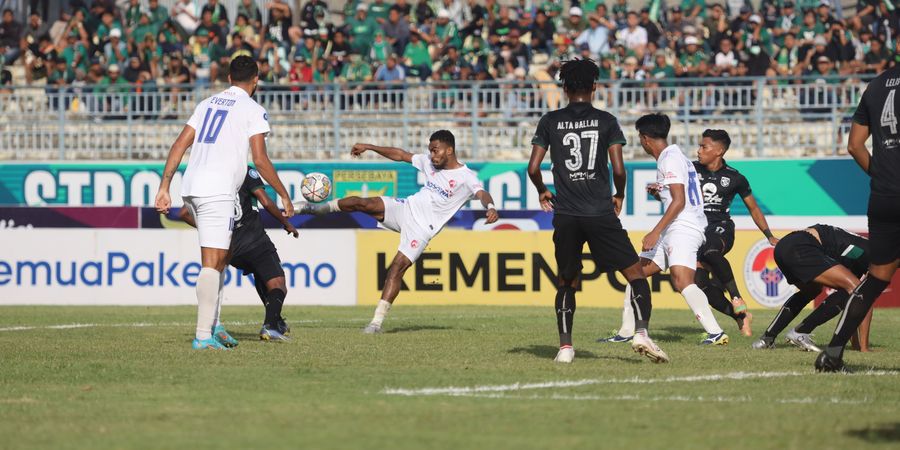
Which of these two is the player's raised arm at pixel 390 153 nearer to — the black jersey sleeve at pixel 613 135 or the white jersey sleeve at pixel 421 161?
the white jersey sleeve at pixel 421 161

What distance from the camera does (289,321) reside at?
16.7 metres

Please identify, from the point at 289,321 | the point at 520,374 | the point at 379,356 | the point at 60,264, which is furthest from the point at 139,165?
the point at 520,374

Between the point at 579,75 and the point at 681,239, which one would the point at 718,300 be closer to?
the point at 681,239

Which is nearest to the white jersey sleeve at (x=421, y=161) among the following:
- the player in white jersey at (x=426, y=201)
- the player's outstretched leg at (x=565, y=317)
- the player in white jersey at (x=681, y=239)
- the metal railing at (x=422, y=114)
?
the player in white jersey at (x=426, y=201)

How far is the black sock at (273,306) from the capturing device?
13070mm

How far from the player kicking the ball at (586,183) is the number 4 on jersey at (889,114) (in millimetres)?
1877

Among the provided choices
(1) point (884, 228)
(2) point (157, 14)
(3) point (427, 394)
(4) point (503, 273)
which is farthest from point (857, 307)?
(2) point (157, 14)

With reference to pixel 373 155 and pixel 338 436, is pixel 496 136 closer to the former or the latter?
pixel 373 155

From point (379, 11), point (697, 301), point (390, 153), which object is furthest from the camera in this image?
point (379, 11)

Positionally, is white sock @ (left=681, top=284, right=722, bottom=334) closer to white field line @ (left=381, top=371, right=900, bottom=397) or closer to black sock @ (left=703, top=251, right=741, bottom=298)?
black sock @ (left=703, top=251, right=741, bottom=298)

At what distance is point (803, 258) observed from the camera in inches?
482

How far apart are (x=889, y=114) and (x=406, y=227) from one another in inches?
257

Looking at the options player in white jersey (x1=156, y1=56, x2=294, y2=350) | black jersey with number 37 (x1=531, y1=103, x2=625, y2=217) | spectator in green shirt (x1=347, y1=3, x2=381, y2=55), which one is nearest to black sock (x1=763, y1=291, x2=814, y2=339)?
black jersey with number 37 (x1=531, y1=103, x2=625, y2=217)

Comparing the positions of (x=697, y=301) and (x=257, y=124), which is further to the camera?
(x=697, y=301)
